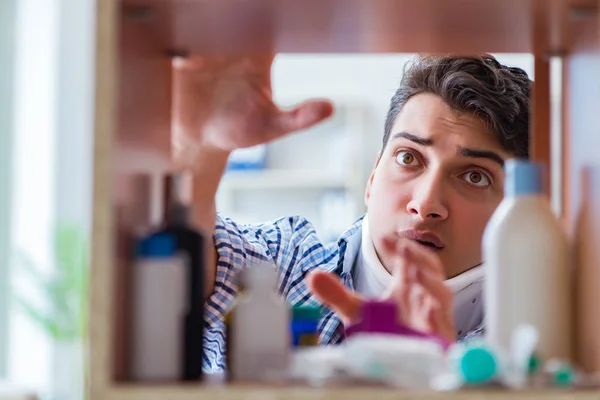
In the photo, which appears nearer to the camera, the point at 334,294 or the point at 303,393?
the point at 303,393

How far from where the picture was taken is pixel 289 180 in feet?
13.1

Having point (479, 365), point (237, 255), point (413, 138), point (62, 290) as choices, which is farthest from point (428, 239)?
point (62, 290)

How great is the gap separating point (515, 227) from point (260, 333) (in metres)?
0.25

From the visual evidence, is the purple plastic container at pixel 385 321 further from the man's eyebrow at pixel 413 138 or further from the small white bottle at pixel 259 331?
the man's eyebrow at pixel 413 138

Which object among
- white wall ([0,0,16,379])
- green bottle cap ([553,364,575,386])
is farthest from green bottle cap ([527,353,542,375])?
white wall ([0,0,16,379])

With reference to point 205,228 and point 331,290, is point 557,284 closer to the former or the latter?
point 331,290

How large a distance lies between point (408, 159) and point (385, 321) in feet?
1.55

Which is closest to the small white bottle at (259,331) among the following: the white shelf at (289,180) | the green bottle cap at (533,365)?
the green bottle cap at (533,365)

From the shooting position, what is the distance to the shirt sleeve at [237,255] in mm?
1051

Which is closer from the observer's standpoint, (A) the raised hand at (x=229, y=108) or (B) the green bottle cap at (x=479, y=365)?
(B) the green bottle cap at (x=479, y=365)

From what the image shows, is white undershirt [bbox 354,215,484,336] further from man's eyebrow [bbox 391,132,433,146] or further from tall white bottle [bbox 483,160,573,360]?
tall white bottle [bbox 483,160,573,360]

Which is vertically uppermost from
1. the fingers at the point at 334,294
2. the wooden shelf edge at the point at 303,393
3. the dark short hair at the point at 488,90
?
the dark short hair at the point at 488,90

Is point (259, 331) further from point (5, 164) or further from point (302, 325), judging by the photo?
point (5, 164)

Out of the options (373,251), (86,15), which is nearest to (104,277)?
(373,251)
